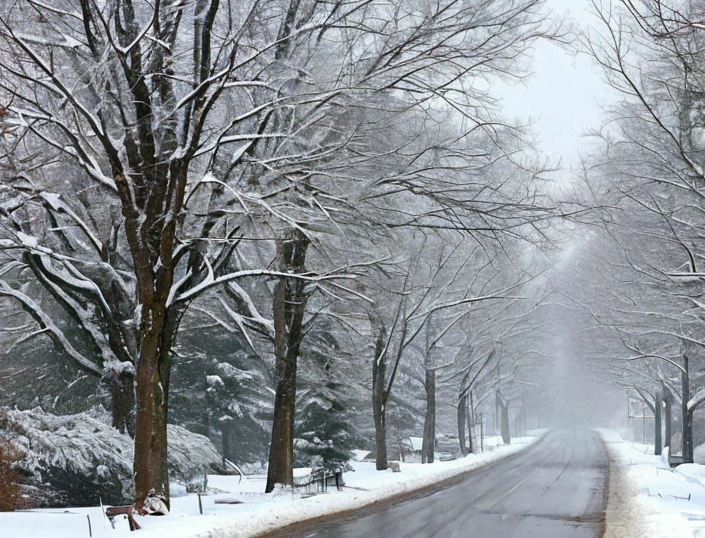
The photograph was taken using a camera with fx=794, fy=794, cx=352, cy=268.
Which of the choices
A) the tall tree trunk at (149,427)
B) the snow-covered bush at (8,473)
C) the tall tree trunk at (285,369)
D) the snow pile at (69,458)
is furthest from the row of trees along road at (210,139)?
the snow-covered bush at (8,473)

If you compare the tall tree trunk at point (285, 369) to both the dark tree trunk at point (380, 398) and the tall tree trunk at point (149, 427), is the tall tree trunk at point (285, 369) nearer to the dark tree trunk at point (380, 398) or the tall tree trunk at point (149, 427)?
the tall tree trunk at point (149, 427)

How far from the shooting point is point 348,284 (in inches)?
797

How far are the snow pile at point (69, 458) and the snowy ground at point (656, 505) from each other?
10.7 metres

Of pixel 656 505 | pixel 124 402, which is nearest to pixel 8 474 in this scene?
pixel 124 402

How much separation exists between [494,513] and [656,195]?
9625mm

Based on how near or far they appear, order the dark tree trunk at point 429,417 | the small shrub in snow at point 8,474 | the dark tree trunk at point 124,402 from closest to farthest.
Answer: the small shrub in snow at point 8,474 → the dark tree trunk at point 124,402 → the dark tree trunk at point 429,417

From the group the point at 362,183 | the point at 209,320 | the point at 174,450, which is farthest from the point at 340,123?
the point at 209,320

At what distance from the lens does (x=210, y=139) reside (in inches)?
677

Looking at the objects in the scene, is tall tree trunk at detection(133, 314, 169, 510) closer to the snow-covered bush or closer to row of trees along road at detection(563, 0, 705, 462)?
the snow-covered bush

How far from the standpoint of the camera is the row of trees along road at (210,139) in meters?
13.9

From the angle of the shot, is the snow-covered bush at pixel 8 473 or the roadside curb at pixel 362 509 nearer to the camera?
the roadside curb at pixel 362 509

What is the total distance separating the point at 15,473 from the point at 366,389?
21.5 metres

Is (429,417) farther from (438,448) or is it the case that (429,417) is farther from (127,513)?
(127,513)

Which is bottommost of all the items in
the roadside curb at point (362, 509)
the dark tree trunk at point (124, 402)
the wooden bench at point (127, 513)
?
the roadside curb at point (362, 509)
